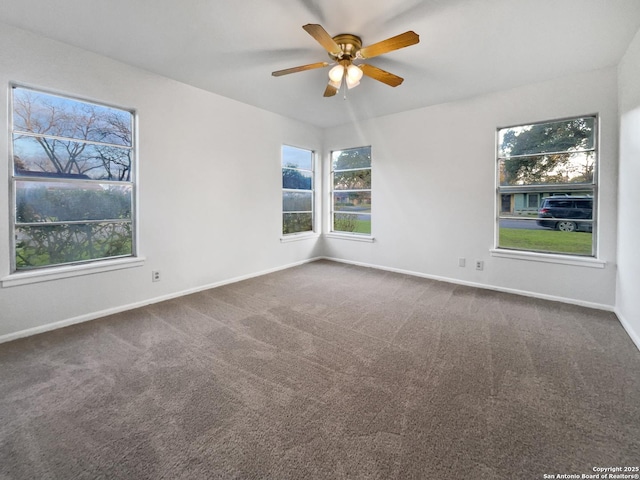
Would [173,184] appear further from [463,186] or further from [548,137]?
[548,137]


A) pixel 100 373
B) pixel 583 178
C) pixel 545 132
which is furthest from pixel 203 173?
pixel 583 178

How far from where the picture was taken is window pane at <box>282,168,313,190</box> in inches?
204

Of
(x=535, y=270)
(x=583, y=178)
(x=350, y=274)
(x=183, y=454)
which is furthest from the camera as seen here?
(x=350, y=274)

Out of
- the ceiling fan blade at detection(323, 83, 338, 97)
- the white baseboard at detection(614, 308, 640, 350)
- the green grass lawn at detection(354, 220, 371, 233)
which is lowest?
the white baseboard at detection(614, 308, 640, 350)

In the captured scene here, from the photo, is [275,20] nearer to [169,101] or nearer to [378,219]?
[169,101]

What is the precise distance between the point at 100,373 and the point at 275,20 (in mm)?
3017

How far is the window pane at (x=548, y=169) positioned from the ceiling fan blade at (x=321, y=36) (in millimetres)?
2827

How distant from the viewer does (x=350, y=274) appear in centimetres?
475

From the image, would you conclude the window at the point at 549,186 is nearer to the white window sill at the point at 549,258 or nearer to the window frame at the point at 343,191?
Answer: the white window sill at the point at 549,258

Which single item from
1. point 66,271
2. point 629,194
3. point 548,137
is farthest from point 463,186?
point 66,271

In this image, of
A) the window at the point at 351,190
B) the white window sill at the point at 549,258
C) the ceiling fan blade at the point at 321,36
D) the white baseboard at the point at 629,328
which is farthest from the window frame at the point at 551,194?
the ceiling fan blade at the point at 321,36

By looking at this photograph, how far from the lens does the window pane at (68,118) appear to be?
8.41 feet

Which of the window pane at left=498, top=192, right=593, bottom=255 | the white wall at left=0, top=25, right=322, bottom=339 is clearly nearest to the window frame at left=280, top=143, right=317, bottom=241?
the white wall at left=0, top=25, right=322, bottom=339

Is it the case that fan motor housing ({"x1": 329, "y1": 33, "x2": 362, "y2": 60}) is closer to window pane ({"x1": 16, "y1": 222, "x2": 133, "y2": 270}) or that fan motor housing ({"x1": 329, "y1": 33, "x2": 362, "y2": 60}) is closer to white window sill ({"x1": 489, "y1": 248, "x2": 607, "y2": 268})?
window pane ({"x1": 16, "y1": 222, "x2": 133, "y2": 270})
